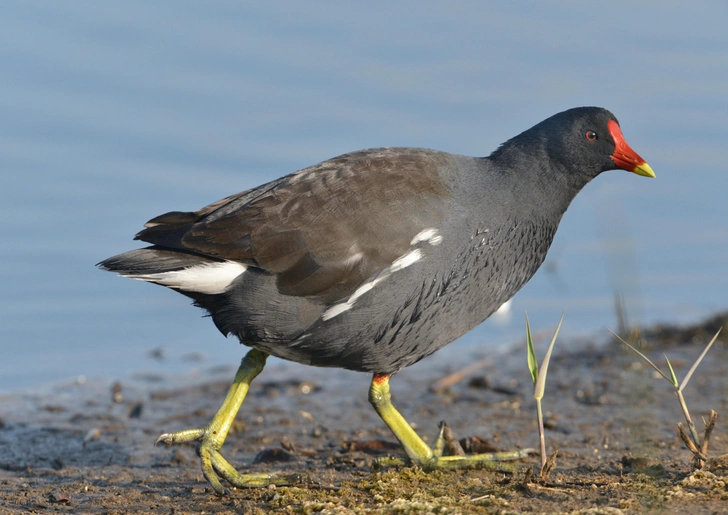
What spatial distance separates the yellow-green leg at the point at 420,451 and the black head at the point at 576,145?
1276mm

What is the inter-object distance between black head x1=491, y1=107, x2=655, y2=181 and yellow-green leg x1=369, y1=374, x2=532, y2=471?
128 cm

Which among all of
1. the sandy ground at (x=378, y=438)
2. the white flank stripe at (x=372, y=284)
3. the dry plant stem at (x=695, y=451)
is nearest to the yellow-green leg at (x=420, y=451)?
the sandy ground at (x=378, y=438)

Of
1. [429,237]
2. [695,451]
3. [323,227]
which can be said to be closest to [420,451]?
[429,237]

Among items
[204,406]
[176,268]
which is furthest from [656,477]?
[204,406]

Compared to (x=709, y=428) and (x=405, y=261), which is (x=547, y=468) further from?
(x=405, y=261)

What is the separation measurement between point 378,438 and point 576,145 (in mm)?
1866

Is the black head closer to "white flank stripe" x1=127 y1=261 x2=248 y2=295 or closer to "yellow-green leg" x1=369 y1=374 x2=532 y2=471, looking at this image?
"yellow-green leg" x1=369 y1=374 x2=532 y2=471

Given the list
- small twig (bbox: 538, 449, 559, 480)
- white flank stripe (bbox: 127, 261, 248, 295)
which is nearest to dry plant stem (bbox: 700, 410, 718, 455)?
small twig (bbox: 538, 449, 559, 480)

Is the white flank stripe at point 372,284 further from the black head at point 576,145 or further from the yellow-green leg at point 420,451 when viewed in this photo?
the black head at point 576,145

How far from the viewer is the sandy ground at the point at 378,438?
3.63m

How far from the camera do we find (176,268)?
414cm

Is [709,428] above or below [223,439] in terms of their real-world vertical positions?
below

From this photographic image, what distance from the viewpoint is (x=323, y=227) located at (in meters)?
4.16

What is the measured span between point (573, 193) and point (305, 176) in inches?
53.2
